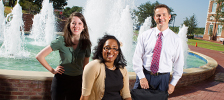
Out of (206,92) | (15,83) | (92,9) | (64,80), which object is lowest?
(206,92)

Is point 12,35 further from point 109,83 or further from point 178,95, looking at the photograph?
point 109,83

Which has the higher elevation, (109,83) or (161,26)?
(161,26)

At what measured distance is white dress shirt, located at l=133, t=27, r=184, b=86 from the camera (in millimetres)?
2715

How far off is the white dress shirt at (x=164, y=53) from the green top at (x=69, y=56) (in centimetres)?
79

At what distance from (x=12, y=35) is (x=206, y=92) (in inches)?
355

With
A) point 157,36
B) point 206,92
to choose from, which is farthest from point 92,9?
point 157,36

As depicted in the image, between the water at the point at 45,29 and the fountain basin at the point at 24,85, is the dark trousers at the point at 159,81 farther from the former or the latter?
the water at the point at 45,29

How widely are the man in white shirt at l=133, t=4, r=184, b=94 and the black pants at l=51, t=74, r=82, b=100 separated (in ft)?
2.85

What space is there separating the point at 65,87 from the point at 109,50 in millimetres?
860

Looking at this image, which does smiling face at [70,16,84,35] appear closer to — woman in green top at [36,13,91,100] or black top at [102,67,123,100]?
woman in green top at [36,13,91,100]

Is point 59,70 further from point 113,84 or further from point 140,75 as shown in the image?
point 140,75

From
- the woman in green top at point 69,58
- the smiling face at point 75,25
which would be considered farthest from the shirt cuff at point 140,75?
the smiling face at point 75,25

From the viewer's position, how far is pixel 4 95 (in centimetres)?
370

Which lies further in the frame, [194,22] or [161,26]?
[194,22]
